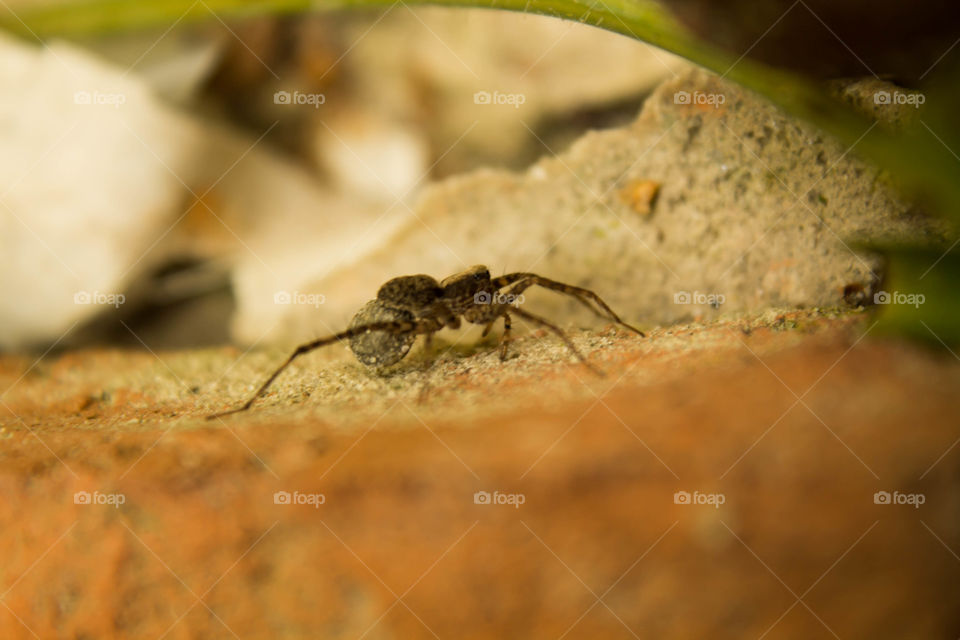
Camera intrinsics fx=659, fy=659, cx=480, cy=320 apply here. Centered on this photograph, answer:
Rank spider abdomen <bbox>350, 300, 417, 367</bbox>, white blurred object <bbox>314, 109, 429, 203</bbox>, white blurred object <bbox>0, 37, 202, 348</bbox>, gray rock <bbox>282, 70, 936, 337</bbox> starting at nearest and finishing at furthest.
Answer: gray rock <bbox>282, 70, 936, 337</bbox> < spider abdomen <bbox>350, 300, 417, 367</bbox> < white blurred object <bbox>0, 37, 202, 348</bbox> < white blurred object <bbox>314, 109, 429, 203</bbox>

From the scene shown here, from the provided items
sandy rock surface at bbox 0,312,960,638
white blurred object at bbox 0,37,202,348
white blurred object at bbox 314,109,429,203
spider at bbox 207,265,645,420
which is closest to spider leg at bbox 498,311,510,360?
spider at bbox 207,265,645,420

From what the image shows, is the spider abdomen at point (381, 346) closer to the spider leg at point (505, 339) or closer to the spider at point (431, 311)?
the spider at point (431, 311)

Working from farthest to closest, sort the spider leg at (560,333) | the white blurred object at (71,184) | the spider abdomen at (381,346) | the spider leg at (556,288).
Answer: the white blurred object at (71,184)
the spider leg at (556,288)
the spider abdomen at (381,346)
the spider leg at (560,333)

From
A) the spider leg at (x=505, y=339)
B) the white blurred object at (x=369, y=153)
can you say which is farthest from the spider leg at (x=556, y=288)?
the white blurred object at (x=369, y=153)

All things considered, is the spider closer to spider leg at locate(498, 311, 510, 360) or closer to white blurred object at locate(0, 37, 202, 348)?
spider leg at locate(498, 311, 510, 360)

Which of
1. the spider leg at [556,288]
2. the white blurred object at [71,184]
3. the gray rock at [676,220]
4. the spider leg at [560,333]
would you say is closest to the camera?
the spider leg at [560,333]

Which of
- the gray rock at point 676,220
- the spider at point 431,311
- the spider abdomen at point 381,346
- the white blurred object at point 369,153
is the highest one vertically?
the white blurred object at point 369,153

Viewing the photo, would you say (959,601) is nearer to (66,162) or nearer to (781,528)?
(781,528)

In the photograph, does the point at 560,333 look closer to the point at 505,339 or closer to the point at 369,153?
the point at 505,339

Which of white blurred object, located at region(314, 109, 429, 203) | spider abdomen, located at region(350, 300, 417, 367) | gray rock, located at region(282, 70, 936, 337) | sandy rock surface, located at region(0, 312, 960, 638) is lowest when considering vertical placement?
sandy rock surface, located at region(0, 312, 960, 638)
